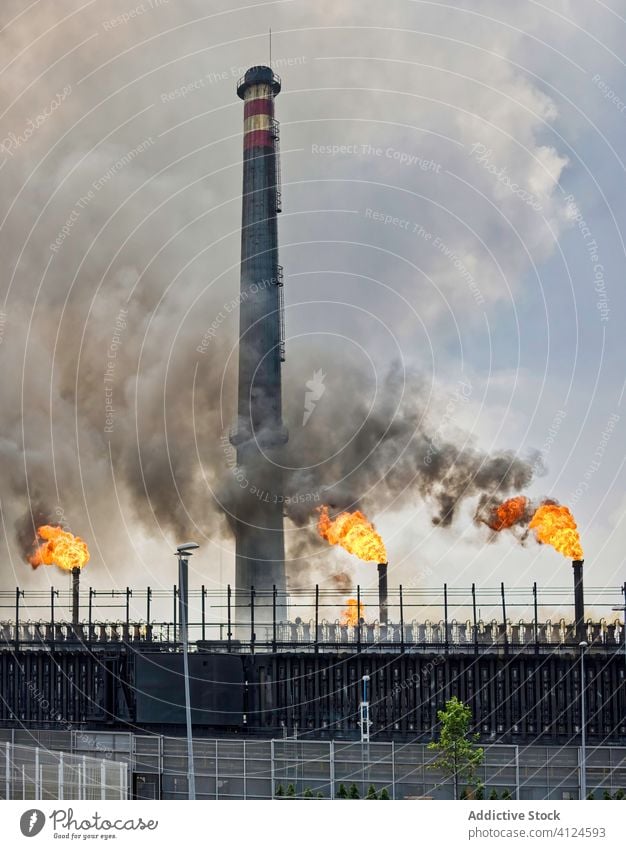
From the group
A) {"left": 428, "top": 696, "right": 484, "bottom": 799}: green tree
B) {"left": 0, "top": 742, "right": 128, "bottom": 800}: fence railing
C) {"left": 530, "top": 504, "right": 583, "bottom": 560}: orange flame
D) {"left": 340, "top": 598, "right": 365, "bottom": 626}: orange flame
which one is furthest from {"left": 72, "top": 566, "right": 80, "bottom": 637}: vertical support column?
{"left": 0, "top": 742, "right": 128, "bottom": 800}: fence railing

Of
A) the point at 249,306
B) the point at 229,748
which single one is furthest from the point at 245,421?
the point at 229,748

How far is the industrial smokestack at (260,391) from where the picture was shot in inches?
3836

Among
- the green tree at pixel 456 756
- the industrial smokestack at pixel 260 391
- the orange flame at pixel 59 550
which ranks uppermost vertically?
the industrial smokestack at pixel 260 391

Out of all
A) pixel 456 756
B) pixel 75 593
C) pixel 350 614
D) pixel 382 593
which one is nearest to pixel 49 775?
pixel 456 756

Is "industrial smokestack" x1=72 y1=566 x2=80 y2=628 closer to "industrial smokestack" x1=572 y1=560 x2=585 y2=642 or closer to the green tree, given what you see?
"industrial smokestack" x1=572 y1=560 x2=585 y2=642

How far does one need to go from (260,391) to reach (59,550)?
66.0ft

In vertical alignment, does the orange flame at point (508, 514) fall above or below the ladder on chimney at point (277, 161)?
below

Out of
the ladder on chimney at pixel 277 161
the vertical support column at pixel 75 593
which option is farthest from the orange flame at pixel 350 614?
the ladder on chimney at pixel 277 161

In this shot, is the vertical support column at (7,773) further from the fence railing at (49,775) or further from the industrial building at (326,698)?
the industrial building at (326,698)

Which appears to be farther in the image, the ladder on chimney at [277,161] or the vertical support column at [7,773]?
the ladder on chimney at [277,161]

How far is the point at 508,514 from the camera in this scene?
89.4 meters

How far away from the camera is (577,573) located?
2955 inches

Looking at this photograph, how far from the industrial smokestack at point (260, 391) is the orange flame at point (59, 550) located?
12445 mm

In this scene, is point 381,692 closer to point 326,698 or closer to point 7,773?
point 326,698
